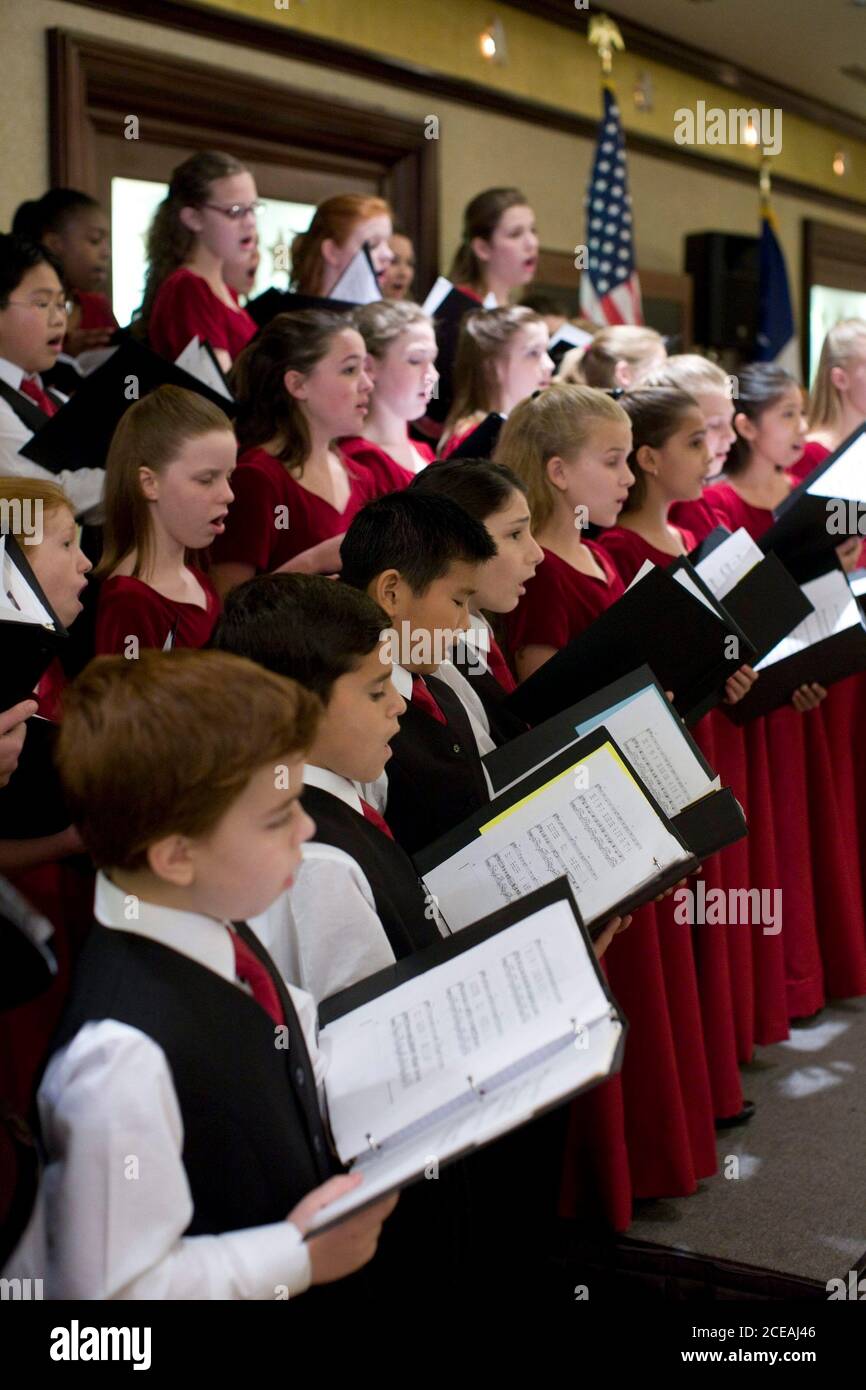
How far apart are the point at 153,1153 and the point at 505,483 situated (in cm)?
149

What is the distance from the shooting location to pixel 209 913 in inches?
48.4

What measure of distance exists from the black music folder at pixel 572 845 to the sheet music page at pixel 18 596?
53cm

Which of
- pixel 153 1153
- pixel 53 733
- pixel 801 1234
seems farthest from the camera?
pixel 801 1234

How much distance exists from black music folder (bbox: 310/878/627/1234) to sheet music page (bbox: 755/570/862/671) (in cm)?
168

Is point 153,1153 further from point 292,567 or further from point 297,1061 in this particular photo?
point 292,567

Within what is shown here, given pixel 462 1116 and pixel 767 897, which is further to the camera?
pixel 767 897

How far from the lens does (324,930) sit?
1546 millimetres

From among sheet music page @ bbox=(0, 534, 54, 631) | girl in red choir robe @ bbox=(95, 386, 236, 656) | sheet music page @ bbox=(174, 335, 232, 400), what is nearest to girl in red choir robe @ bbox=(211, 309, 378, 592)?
sheet music page @ bbox=(174, 335, 232, 400)

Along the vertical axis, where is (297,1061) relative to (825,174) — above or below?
below

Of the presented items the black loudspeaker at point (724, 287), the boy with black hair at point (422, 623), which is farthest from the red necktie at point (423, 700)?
the black loudspeaker at point (724, 287)

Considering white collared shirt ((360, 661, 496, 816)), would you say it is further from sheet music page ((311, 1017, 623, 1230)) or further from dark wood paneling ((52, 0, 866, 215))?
dark wood paneling ((52, 0, 866, 215))
